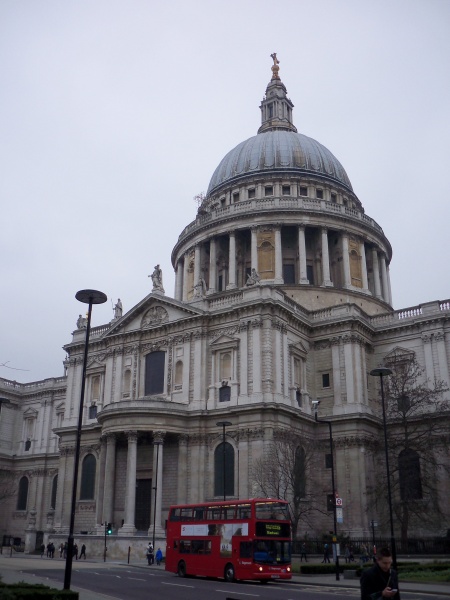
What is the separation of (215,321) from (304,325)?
833cm

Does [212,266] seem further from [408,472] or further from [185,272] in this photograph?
[408,472]

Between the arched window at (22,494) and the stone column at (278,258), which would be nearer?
the stone column at (278,258)

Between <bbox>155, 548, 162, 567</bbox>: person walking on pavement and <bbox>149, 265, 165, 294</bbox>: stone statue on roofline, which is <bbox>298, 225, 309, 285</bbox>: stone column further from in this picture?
<bbox>155, 548, 162, 567</bbox>: person walking on pavement

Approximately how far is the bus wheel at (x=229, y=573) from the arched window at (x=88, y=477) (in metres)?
29.4

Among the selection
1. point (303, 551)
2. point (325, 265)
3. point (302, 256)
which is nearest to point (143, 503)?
point (303, 551)

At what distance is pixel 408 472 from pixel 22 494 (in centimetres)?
4955

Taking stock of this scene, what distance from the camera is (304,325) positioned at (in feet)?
189

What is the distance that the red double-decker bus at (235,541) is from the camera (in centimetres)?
3045

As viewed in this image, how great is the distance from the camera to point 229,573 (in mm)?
31422

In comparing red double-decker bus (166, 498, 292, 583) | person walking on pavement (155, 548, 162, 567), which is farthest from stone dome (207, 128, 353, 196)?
red double-decker bus (166, 498, 292, 583)

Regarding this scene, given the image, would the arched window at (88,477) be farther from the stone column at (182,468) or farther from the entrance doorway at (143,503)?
the stone column at (182,468)

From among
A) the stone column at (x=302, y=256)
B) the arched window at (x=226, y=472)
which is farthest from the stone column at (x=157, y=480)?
the stone column at (x=302, y=256)

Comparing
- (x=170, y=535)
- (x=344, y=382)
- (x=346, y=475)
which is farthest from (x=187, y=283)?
(x=170, y=535)

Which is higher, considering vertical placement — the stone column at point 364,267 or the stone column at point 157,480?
the stone column at point 364,267
